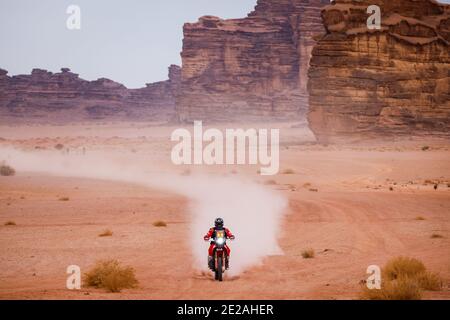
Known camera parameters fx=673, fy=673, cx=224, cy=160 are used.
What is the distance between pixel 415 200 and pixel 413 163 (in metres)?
16.9

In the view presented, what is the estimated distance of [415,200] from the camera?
934 inches

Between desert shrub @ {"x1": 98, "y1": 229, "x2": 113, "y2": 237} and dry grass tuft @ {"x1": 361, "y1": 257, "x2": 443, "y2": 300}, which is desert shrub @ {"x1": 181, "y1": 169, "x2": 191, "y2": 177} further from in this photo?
dry grass tuft @ {"x1": 361, "y1": 257, "x2": 443, "y2": 300}

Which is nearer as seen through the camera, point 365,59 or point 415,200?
point 415,200

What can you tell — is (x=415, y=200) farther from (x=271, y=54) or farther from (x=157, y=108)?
(x=157, y=108)

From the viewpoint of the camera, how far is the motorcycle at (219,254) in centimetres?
1062

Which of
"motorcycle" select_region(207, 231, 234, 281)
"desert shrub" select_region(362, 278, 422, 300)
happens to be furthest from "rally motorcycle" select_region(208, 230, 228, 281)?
"desert shrub" select_region(362, 278, 422, 300)

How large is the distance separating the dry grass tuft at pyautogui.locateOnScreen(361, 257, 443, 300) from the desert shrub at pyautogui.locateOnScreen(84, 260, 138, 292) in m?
3.42

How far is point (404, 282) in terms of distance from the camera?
29.2ft

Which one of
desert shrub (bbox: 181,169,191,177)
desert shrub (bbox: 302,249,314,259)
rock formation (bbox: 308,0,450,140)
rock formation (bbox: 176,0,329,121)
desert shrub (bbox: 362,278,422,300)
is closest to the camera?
desert shrub (bbox: 362,278,422,300)

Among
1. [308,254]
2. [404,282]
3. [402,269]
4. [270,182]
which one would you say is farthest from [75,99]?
[404,282]

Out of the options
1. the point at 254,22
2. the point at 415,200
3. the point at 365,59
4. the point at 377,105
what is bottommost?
the point at 415,200

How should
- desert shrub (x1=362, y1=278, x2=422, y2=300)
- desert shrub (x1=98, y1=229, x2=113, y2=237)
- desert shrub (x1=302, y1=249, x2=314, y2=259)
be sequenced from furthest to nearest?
desert shrub (x1=98, y1=229, x2=113, y2=237) → desert shrub (x1=302, y1=249, x2=314, y2=259) → desert shrub (x1=362, y1=278, x2=422, y2=300)

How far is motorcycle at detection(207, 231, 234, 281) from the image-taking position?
10617 mm

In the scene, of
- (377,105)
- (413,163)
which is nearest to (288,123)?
(377,105)
